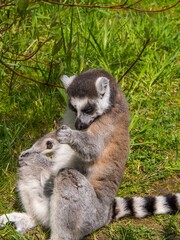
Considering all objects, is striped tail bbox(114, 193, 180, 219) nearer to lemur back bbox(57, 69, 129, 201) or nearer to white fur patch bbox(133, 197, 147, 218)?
white fur patch bbox(133, 197, 147, 218)

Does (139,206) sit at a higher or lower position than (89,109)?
lower

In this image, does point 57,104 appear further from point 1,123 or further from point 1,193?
point 1,193

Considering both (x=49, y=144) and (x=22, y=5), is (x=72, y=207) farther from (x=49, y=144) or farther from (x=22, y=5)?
(x=22, y=5)

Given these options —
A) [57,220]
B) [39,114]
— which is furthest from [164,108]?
[57,220]

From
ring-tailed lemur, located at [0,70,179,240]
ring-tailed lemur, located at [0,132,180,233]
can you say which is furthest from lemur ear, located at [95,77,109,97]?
ring-tailed lemur, located at [0,132,180,233]

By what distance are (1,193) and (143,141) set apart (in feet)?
5.18

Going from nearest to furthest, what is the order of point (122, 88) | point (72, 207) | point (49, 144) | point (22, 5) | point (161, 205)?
point (22, 5), point (72, 207), point (161, 205), point (49, 144), point (122, 88)

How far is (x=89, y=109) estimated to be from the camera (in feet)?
15.3

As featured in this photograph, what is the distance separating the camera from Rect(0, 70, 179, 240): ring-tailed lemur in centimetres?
438

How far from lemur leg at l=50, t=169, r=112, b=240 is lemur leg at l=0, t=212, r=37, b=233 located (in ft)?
1.12

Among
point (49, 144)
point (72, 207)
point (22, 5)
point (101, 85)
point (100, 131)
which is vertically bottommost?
point (72, 207)

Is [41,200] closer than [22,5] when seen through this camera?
No

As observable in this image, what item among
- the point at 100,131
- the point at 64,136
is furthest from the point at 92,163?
the point at 64,136

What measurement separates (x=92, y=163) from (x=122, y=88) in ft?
5.97
